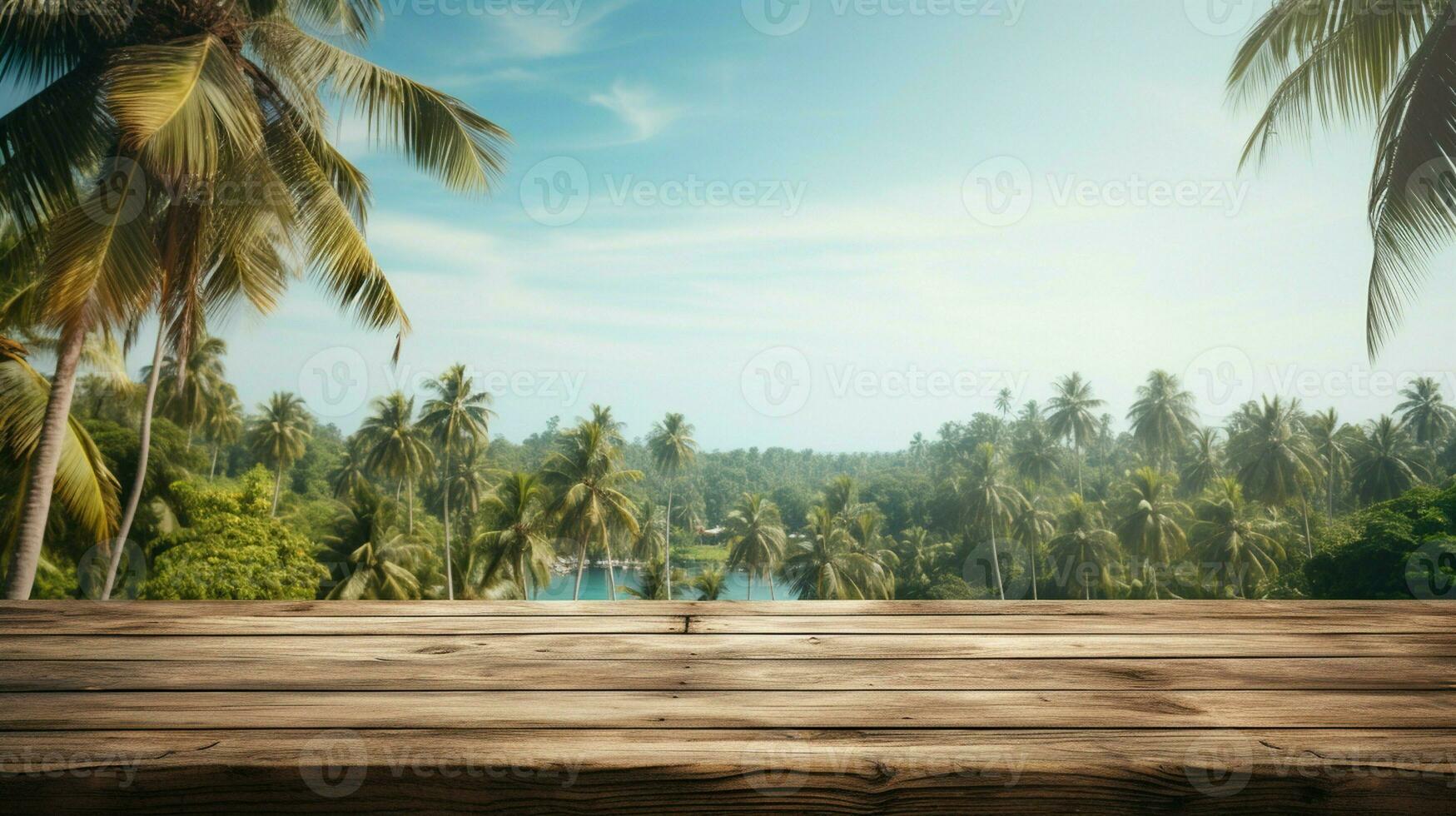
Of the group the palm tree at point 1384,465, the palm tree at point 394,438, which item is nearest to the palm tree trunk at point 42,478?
the palm tree at point 394,438

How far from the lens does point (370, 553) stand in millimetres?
21938

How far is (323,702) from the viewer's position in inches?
41.5

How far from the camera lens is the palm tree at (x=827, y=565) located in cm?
3159

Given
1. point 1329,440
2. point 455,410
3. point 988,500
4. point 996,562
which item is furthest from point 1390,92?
point 1329,440

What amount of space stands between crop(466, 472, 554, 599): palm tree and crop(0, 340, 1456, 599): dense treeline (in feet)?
0.25

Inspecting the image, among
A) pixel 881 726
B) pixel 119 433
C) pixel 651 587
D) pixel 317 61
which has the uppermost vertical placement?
pixel 317 61

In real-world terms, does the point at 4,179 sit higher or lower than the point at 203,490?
higher

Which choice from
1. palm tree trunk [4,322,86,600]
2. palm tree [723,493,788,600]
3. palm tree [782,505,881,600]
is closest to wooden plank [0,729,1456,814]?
palm tree trunk [4,322,86,600]

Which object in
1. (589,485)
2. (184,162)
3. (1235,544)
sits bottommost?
(1235,544)

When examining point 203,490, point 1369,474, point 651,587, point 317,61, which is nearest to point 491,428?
point 651,587

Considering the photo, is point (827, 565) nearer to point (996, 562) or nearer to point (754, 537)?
point (754, 537)

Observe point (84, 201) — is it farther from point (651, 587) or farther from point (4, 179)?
point (651, 587)

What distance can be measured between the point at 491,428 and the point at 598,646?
93.3ft

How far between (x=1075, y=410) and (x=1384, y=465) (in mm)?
14118
